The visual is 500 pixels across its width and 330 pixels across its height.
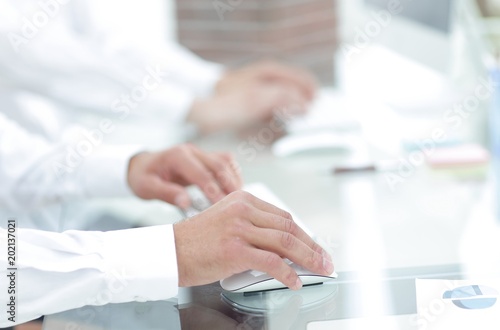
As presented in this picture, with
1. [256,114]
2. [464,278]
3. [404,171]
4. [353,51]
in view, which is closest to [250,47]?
[353,51]

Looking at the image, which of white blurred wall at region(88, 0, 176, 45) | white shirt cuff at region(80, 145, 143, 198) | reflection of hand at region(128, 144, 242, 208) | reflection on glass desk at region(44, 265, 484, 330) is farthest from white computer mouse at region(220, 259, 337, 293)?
white blurred wall at region(88, 0, 176, 45)

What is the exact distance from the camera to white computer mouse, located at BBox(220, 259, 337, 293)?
960mm

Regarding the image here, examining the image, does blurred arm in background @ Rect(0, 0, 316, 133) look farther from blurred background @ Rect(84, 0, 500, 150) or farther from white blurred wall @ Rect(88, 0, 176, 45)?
white blurred wall @ Rect(88, 0, 176, 45)

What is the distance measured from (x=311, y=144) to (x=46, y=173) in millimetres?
515

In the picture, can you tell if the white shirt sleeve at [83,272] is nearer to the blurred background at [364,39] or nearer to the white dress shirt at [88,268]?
→ the white dress shirt at [88,268]

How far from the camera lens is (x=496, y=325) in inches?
34.6

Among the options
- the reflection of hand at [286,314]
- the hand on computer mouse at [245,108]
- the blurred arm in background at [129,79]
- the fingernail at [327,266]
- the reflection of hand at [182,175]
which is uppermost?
the blurred arm in background at [129,79]

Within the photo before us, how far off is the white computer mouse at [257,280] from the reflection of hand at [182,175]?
0.30 metres

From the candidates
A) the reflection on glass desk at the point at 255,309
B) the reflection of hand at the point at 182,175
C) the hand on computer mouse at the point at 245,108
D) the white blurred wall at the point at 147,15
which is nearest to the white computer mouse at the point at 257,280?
the reflection on glass desk at the point at 255,309

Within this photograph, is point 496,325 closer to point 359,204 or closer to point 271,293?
point 271,293

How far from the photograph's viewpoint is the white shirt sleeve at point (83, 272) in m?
0.95

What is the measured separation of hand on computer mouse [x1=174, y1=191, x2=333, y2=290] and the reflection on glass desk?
3cm

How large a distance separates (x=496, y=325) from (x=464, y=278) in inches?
5.4

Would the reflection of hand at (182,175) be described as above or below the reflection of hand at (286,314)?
above
